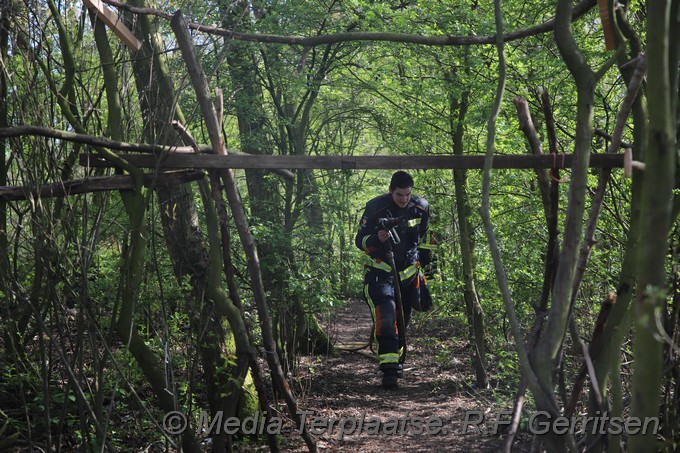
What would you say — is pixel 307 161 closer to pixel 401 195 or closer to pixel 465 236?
pixel 401 195

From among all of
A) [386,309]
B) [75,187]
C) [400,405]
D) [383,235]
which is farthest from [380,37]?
[400,405]

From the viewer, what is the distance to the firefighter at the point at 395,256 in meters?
7.42

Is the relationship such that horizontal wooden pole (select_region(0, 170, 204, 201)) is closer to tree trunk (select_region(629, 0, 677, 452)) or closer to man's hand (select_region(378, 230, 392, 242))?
tree trunk (select_region(629, 0, 677, 452))

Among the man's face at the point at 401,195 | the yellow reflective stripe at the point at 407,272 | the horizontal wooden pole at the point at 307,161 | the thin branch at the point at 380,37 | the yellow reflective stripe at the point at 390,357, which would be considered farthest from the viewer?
the yellow reflective stripe at the point at 407,272

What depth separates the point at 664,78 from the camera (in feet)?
5.49

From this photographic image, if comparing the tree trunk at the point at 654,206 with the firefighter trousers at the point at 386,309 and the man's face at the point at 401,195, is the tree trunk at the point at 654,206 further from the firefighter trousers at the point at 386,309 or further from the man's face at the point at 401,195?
the man's face at the point at 401,195

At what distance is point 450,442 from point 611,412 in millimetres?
3097

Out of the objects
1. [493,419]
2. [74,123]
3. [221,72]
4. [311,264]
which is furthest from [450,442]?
[221,72]

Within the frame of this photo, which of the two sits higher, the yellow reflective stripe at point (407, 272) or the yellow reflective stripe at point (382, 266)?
the yellow reflective stripe at point (382, 266)

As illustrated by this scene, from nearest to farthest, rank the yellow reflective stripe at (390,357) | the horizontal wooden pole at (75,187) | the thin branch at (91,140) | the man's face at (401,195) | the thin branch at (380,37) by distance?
1. the thin branch at (91,140)
2. the horizontal wooden pole at (75,187)
3. the thin branch at (380,37)
4. the yellow reflective stripe at (390,357)
5. the man's face at (401,195)

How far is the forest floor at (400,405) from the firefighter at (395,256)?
42 centimetres

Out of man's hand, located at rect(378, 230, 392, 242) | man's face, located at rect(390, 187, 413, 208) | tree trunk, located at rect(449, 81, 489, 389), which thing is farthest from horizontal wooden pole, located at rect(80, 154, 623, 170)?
tree trunk, located at rect(449, 81, 489, 389)

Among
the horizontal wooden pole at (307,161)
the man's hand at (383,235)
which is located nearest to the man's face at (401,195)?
the man's hand at (383,235)

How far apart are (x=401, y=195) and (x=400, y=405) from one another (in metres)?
2.22
